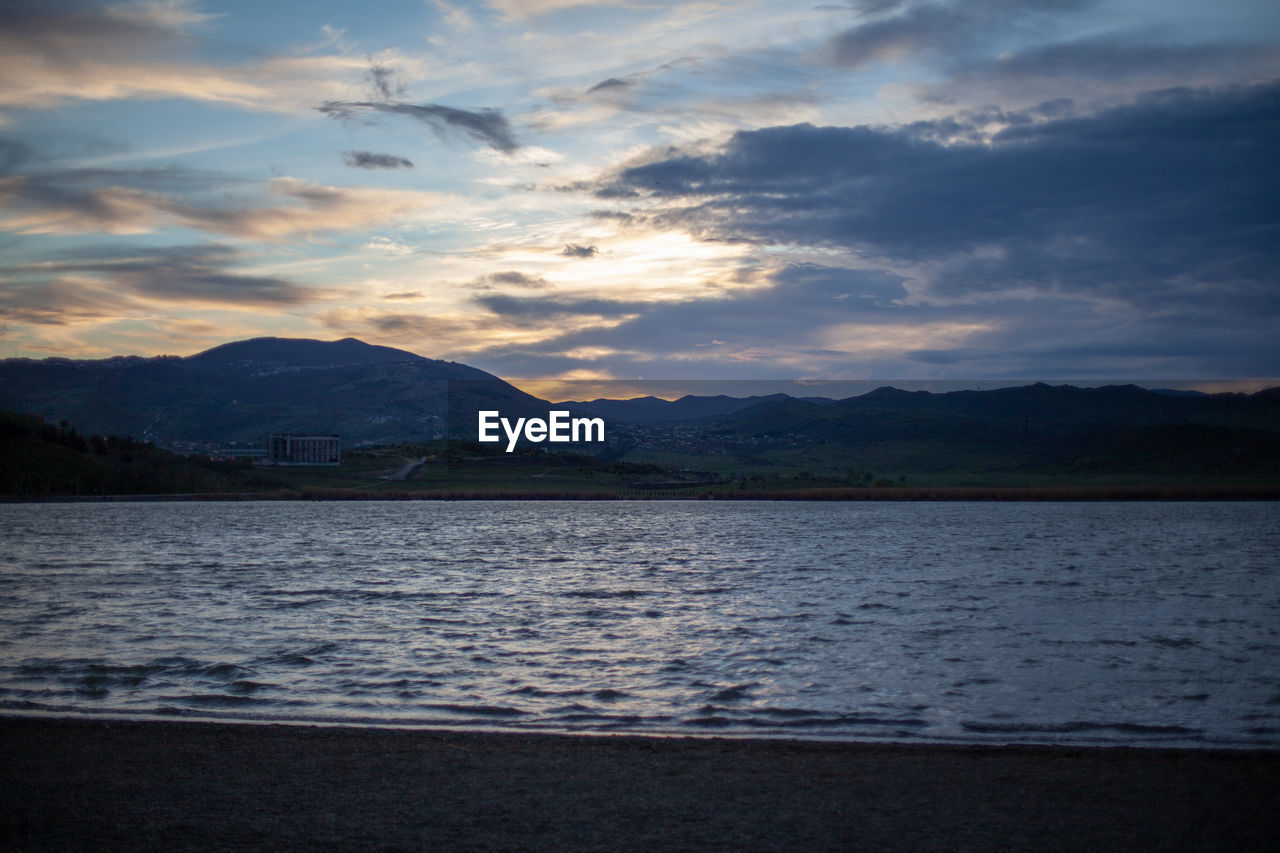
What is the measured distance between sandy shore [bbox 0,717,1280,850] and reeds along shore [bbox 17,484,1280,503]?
155 metres

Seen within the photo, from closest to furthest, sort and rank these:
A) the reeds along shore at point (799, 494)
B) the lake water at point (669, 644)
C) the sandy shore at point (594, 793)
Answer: the sandy shore at point (594, 793) → the lake water at point (669, 644) → the reeds along shore at point (799, 494)

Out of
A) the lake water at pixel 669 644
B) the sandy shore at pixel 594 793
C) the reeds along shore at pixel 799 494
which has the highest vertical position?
the sandy shore at pixel 594 793

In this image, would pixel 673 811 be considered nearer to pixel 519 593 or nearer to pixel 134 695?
pixel 134 695

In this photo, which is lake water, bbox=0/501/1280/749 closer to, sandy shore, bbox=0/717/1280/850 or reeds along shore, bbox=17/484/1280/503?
sandy shore, bbox=0/717/1280/850

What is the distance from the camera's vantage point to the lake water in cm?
1475

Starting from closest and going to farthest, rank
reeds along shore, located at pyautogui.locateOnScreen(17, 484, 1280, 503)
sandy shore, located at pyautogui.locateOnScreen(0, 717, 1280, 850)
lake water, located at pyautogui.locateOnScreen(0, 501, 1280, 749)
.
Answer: sandy shore, located at pyautogui.locateOnScreen(0, 717, 1280, 850) < lake water, located at pyautogui.locateOnScreen(0, 501, 1280, 749) < reeds along shore, located at pyautogui.locateOnScreen(17, 484, 1280, 503)

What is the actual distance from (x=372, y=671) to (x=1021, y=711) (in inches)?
478

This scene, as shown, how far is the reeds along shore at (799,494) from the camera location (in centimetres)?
17025

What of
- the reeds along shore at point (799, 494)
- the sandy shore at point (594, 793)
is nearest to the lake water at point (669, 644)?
the sandy shore at point (594, 793)

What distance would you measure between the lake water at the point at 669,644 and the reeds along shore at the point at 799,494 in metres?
121

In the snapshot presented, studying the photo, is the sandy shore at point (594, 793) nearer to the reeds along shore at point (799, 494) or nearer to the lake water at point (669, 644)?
the lake water at point (669, 644)

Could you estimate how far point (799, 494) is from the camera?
17425 centimetres

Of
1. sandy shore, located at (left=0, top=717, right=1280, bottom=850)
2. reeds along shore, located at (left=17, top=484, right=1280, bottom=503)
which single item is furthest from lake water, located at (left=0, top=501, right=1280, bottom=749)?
reeds along shore, located at (left=17, top=484, right=1280, bottom=503)

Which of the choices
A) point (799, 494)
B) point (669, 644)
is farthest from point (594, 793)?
point (799, 494)
